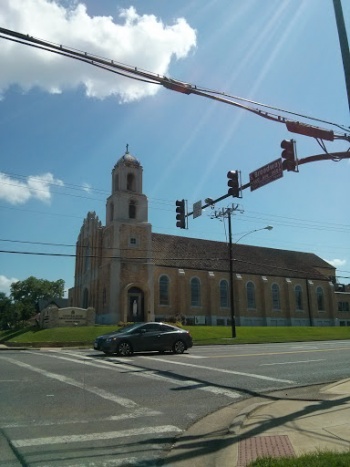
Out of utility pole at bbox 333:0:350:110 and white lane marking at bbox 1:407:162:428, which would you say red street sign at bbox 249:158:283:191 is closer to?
utility pole at bbox 333:0:350:110

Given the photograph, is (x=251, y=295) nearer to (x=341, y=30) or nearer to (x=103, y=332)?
(x=103, y=332)

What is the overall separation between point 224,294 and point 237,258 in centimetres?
574

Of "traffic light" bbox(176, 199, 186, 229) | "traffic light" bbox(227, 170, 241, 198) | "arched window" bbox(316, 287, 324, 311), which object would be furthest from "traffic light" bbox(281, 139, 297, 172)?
"arched window" bbox(316, 287, 324, 311)

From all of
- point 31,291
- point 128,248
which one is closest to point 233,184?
point 128,248

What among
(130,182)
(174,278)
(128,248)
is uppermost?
(130,182)

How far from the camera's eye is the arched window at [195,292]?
46.7 meters

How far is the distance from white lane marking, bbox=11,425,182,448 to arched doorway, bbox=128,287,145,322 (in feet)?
112

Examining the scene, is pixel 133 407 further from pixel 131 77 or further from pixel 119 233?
pixel 119 233

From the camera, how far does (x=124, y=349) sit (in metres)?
18.1

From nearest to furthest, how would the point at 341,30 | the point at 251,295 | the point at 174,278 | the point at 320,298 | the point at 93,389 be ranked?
the point at 341,30
the point at 93,389
the point at 174,278
the point at 251,295
the point at 320,298

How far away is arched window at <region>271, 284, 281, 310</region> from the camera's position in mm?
53000

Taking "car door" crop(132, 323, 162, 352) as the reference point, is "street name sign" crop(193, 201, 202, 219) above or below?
above

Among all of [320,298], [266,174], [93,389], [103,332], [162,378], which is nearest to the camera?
[93,389]

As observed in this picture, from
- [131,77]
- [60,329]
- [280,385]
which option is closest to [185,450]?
[280,385]
